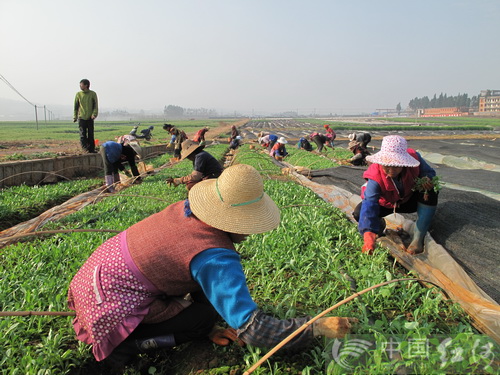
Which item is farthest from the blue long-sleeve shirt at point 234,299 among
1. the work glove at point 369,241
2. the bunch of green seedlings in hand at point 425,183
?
the bunch of green seedlings in hand at point 425,183

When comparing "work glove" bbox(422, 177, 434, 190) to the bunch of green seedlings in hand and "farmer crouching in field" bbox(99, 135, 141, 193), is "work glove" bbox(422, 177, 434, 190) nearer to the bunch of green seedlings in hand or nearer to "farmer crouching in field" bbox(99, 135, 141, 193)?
the bunch of green seedlings in hand

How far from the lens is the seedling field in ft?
6.25

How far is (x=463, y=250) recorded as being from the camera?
3354mm

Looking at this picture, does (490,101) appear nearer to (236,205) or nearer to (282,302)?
(282,302)

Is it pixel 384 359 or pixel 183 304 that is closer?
pixel 384 359

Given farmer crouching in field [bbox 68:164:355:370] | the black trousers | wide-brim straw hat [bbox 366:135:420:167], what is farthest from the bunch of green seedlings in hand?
the black trousers

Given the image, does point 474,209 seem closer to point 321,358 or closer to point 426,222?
point 426,222

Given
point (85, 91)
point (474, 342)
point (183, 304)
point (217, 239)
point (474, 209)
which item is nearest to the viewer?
point (474, 342)

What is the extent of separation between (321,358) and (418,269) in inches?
61.1

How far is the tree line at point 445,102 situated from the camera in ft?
430

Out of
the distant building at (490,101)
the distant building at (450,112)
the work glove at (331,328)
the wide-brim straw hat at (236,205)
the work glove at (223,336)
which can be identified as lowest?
the work glove at (223,336)

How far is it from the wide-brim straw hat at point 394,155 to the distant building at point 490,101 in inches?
4382

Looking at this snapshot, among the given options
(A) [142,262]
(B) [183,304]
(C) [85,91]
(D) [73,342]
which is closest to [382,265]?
(B) [183,304]

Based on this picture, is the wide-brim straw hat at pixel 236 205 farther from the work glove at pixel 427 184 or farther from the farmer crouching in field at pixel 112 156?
the farmer crouching in field at pixel 112 156
